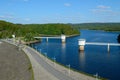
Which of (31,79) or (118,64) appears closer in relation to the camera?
(31,79)

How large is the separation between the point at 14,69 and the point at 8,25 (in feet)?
343

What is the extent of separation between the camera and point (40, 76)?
3456cm

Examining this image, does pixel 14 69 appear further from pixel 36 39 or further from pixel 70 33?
pixel 70 33

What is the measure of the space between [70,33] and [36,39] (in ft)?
171

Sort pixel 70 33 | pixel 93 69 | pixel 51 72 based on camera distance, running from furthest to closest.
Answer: pixel 70 33
pixel 93 69
pixel 51 72

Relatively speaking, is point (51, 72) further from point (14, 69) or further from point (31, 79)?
point (14, 69)

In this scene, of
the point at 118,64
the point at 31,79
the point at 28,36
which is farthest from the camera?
the point at 28,36

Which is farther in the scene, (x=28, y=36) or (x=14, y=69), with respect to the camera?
(x=28, y=36)

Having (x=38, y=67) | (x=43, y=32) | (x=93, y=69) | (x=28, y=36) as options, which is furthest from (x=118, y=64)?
(x=43, y=32)

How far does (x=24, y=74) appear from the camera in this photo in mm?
38375

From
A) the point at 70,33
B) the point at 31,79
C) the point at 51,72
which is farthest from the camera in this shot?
the point at 70,33

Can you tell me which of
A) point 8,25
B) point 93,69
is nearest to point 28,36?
point 8,25

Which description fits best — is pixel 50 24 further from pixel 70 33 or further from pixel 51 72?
pixel 51 72

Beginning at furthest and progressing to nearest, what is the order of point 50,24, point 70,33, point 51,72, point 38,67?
point 50,24, point 70,33, point 38,67, point 51,72
